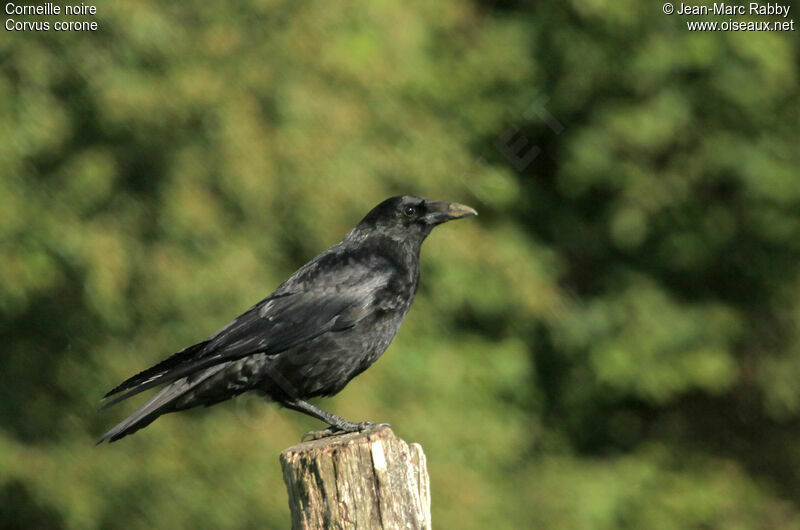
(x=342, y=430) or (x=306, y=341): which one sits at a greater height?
(x=306, y=341)

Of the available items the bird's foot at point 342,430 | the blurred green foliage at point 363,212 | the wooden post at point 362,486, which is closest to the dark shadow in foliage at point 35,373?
the blurred green foliage at point 363,212

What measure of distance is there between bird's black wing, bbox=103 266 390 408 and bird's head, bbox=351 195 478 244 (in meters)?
0.39

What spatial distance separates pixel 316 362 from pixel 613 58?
5384 millimetres

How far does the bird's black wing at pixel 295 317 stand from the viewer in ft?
14.4

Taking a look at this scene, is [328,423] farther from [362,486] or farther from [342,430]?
[362,486]

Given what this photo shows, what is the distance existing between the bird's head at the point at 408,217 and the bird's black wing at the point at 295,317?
389 millimetres

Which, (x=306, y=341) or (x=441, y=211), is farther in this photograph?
(x=441, y=211)

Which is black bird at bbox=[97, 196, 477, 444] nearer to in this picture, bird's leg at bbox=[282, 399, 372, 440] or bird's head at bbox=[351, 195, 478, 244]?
bird's leg at bbox=[282, 399, 372, 440]

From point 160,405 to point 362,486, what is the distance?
1.27 m

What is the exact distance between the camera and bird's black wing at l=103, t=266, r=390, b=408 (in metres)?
4.38

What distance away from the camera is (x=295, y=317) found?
460 cm

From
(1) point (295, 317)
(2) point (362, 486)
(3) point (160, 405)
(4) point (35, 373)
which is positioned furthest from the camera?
(4) point (35, 373)

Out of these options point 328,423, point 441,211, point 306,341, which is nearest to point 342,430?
point 328,423

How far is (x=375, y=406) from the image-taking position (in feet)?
24.5
